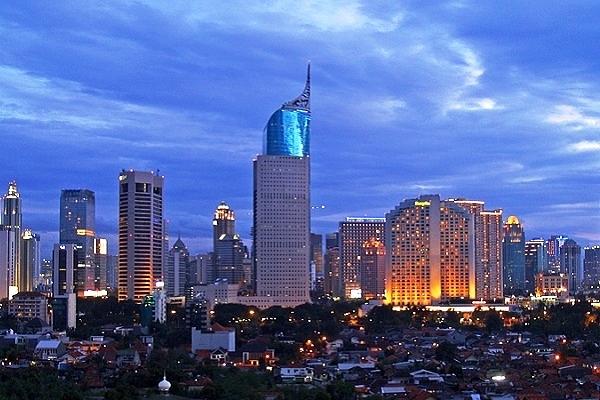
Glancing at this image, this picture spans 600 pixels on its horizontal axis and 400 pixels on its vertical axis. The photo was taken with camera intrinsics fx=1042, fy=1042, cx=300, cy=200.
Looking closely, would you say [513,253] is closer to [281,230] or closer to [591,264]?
[591,264]

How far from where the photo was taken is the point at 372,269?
58906mm

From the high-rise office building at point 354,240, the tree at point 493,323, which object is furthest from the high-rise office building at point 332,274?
the tree at point 493,323

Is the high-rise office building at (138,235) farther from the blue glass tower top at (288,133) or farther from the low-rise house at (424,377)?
the low-rise house at (424,377)

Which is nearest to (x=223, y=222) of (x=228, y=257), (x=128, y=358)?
(x=228, y=257)

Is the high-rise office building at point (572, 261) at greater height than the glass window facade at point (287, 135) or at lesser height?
lesser

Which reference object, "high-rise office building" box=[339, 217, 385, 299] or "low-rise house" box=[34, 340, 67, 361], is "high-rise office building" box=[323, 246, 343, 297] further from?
"low-rise house" box=[34, 340, 67, 361]

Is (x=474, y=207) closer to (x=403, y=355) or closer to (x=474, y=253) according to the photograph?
(x=474, y=253)

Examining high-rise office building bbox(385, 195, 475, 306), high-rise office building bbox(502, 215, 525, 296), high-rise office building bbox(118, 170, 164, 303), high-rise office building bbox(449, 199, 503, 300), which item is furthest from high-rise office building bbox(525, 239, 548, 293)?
high-rise office building bbox(118, 170, 164, 303)

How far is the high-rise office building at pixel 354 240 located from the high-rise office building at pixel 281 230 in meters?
15.0

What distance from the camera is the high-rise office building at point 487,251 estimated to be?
172ft

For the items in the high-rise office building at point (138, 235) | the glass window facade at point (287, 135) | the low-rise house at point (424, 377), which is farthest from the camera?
the glass window facade at point (287, 135)

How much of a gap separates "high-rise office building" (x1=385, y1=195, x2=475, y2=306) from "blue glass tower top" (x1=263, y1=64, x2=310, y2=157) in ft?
18.8

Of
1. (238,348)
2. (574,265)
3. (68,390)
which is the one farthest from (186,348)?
(574,265)

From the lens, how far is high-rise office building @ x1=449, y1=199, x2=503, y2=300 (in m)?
52.3
